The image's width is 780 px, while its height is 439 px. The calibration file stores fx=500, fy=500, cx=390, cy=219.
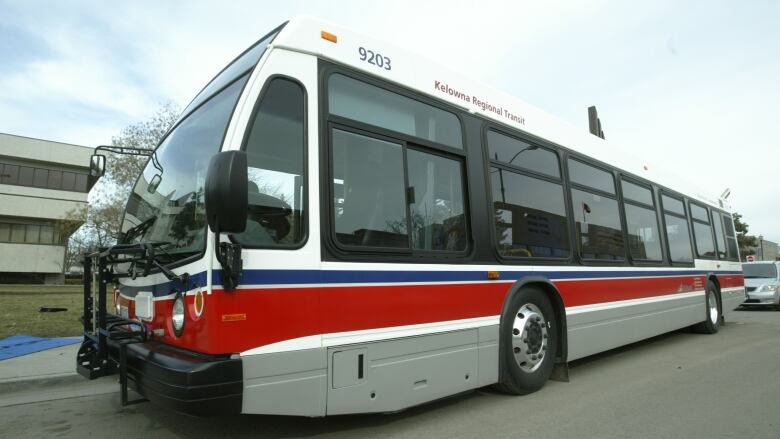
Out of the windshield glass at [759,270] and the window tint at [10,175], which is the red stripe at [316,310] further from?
the window tint at [10,175]

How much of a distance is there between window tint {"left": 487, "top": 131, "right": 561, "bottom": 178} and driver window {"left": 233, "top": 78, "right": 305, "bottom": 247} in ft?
7.51

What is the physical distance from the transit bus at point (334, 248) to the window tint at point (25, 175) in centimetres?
4636

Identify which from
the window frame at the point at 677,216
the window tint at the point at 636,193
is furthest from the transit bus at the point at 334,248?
the window frame at the point at 677,216

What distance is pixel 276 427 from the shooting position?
3945 millimetres

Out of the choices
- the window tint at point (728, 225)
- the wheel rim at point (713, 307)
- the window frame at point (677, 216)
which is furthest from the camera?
the window tint at point (728, 225)

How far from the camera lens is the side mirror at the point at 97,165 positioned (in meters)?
5.06

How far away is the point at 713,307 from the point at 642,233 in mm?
4080

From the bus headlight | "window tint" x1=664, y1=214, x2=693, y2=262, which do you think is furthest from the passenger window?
the bus headlight

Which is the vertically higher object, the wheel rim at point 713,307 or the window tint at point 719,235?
the window tint at point 719,235

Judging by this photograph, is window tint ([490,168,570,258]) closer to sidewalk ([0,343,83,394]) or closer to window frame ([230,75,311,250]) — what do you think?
window frame ([230,75,311,250])

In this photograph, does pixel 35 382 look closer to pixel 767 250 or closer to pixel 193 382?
pixel 193 382

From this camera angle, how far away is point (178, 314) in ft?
10.6

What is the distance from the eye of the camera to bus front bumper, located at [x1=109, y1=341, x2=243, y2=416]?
9.30 feet

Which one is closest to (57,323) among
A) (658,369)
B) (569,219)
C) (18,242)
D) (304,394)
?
(304,394)
